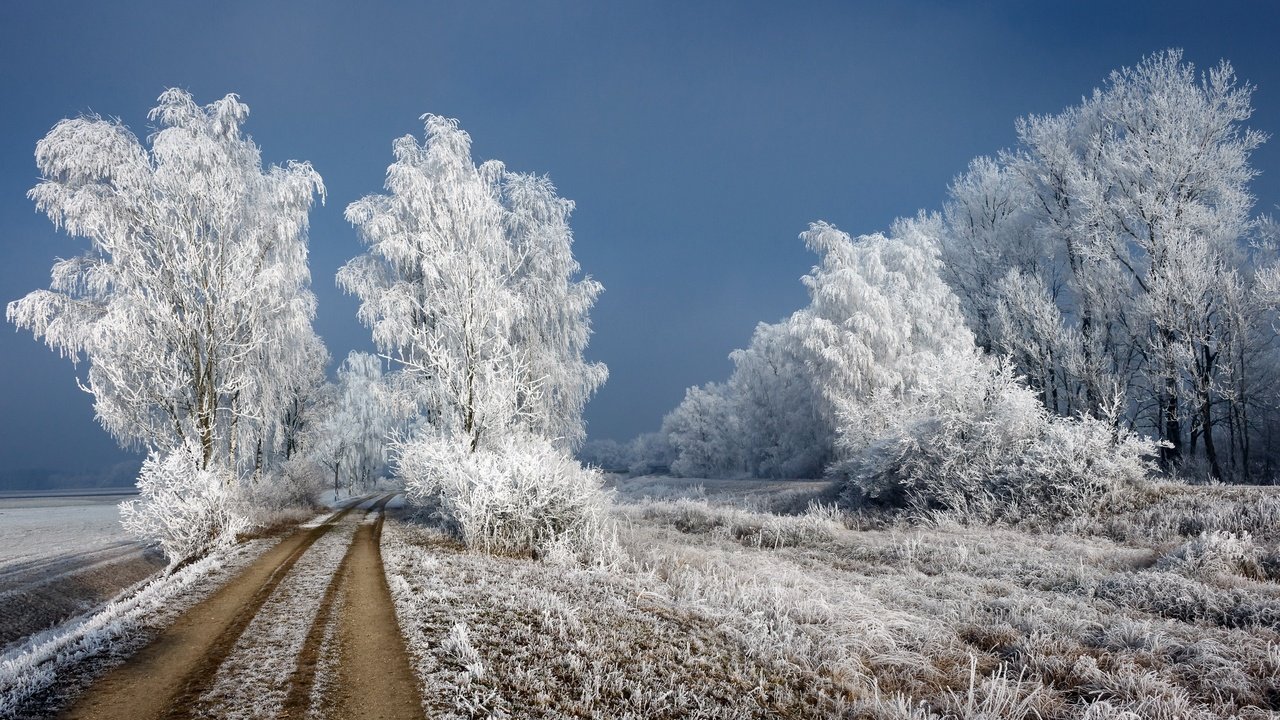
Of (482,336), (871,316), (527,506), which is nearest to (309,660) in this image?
(527,506)

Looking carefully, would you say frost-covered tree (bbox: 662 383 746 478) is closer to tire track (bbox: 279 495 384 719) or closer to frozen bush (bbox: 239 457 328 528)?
frozen bush (bbox: 239 457 328 528)

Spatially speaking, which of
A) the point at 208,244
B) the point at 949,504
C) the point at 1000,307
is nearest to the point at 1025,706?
the point at 949,504

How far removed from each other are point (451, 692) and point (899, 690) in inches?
131

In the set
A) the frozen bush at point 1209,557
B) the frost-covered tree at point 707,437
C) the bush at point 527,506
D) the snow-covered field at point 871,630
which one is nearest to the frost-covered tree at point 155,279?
the bush at point 527,506

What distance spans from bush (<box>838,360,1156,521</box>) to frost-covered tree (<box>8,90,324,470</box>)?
17741 millimetres

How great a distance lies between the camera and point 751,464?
40719mm

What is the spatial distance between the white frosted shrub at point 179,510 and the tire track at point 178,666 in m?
4.78

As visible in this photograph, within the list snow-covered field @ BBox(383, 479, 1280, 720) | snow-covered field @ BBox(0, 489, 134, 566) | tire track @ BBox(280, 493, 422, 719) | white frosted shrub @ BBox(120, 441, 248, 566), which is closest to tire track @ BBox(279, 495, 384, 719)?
tire track @ BBox(280, 493, 422, 719)

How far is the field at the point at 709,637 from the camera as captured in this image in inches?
155

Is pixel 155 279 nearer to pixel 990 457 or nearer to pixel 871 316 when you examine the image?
pixel 990 457

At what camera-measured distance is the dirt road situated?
376 centimetres

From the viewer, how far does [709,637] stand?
523 cm

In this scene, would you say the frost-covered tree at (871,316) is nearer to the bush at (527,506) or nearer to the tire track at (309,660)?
the bush at (527,506)

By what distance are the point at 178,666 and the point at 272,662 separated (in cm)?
77
